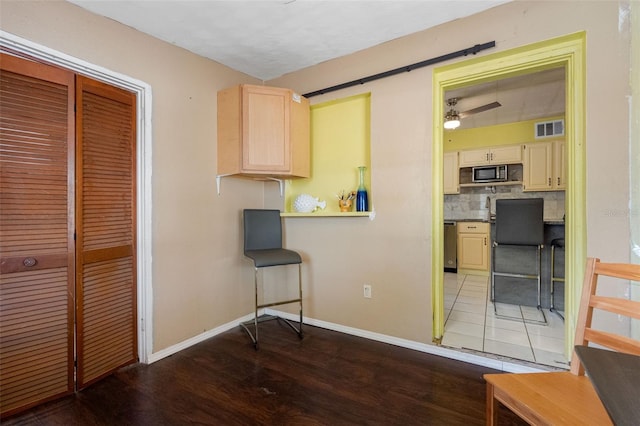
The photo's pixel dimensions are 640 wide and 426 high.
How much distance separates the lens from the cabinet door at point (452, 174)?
5250mm

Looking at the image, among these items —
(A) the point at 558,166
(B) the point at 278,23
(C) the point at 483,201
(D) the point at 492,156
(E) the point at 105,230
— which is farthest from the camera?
(C) the point at 483,201

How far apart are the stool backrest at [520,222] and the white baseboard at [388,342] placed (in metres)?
1.41

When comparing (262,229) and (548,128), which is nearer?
(262,229)

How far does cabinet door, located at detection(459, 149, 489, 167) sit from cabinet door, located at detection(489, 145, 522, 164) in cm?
9

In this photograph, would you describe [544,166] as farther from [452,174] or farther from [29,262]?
[29,262]

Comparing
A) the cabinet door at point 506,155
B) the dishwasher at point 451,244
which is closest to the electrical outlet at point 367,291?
the dishwasher at point 451,244

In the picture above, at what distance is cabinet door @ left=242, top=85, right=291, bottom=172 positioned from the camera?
238 cm

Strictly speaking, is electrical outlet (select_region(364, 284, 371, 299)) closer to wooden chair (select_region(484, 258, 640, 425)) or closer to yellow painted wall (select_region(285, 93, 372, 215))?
yellow painted wall (select_region(285, 93, 372, 215))

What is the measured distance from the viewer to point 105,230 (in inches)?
74.9

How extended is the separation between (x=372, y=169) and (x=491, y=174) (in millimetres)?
3533

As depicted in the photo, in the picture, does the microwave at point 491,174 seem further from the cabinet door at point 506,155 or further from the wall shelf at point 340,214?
the wall shelf at point 340,214

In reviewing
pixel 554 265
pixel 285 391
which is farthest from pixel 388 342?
pixel 554 265

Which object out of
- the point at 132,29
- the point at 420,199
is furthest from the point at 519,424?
the point at 132,29

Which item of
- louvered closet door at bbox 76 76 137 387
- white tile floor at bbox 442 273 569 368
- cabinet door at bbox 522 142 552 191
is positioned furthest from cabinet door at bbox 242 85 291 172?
cabinet door at bbox 522 142 552 191
